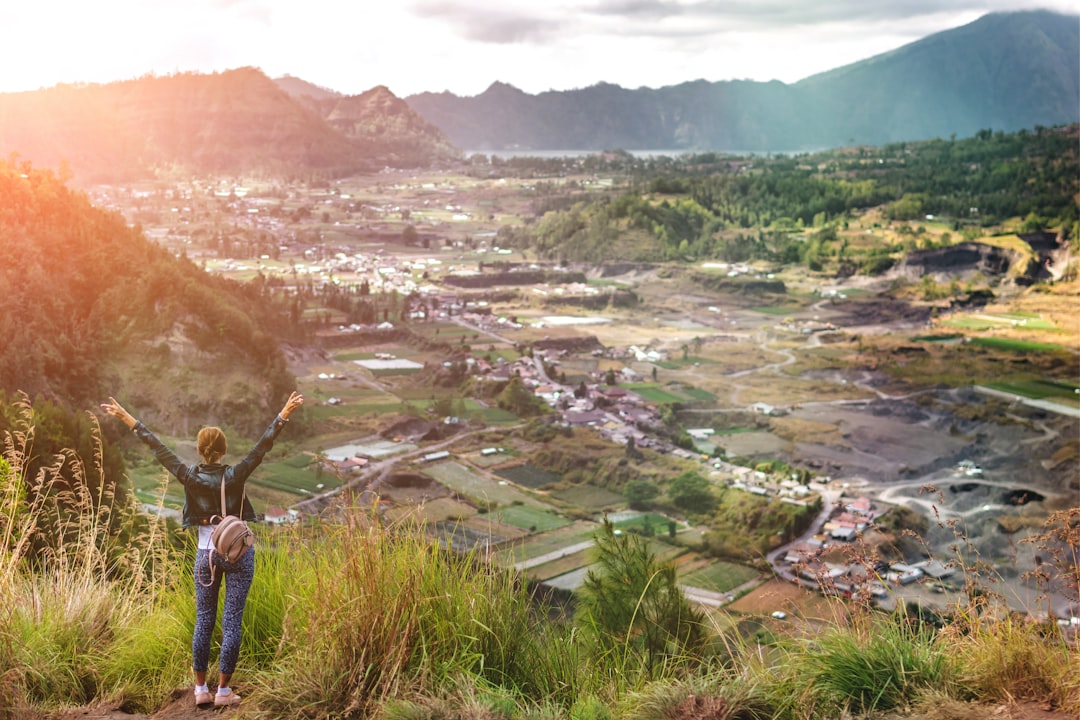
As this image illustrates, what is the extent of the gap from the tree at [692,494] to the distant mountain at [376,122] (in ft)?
60.5

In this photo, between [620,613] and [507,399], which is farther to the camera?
[507,399]

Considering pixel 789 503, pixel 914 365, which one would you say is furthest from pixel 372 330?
pixel 914 365

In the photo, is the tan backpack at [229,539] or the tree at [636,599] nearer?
the tan backpack at [229,539]

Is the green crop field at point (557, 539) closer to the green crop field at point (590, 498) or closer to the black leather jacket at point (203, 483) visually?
the green crop field at point (590, 498)

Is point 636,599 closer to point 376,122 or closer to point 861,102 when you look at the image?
point 376,122

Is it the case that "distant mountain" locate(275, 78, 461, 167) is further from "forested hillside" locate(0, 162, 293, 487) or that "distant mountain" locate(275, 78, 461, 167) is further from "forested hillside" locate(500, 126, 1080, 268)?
"forested hillside" locate(0, 162, 293, 487)

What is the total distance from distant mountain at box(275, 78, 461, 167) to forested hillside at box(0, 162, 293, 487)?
45.3ft

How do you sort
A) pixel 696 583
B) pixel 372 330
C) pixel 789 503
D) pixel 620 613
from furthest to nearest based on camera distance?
pixel 372 330 → pixel 789 503 → pixel 696 583 → pixel 620 613

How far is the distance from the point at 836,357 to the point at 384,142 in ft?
56.6

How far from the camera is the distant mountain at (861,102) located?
1954 inches

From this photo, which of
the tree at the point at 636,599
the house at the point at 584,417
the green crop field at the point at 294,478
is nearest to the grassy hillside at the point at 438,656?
the tree at the point at 636,599

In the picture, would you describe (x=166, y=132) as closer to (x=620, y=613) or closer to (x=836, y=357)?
(x=836, y=357)

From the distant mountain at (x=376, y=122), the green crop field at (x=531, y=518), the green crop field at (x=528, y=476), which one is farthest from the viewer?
the distant mountain at (x=376, y=122)

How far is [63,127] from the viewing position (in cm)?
2348
